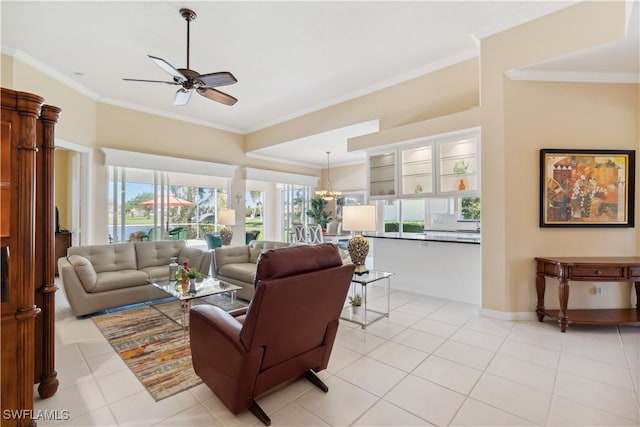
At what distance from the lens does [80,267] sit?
3613 mm

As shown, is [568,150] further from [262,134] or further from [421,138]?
[262,134]

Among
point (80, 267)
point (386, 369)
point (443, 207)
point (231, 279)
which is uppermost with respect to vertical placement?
point (443, 207)

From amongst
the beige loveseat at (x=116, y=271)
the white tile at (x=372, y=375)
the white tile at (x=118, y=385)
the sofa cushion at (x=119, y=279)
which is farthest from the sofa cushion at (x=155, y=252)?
the white tile at (x=372, y=375)

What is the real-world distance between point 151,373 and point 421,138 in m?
4.24

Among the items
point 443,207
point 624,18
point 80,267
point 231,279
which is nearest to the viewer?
point 624,18

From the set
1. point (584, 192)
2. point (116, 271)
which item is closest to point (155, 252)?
point (116, 271)

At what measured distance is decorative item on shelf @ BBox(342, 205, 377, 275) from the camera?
3.57 m

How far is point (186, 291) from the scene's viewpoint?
11.1 ft

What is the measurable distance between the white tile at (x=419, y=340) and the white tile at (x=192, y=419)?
1834 mm

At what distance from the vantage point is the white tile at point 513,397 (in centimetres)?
192

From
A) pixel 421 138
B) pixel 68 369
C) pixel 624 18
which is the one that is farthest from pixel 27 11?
pixel 624 18

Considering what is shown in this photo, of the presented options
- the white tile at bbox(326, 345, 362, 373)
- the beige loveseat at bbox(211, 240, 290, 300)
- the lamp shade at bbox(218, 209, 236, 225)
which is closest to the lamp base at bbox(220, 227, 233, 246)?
the lamp shade at bbox(218, 209, 236, 225)

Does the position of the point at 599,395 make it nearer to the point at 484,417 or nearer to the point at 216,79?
the point at 484,417

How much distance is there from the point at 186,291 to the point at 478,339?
3.18 m
